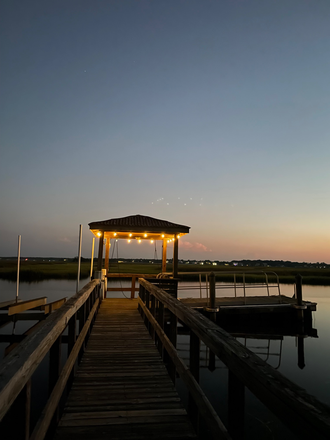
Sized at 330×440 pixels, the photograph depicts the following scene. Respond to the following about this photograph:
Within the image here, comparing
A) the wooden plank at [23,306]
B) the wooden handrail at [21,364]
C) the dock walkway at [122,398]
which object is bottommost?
the wooden plank at [23,306]

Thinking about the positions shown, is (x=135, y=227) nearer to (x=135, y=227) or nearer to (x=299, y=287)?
(x=135, y=227)

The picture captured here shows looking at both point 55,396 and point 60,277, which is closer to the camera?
point 55,396

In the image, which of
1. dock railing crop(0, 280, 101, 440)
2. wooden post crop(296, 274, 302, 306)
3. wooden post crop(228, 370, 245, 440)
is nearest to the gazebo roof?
wooden post crop(296, 274, 302, 306)

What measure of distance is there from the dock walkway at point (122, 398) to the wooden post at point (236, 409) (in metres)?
1.12

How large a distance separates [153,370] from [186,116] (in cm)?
1371

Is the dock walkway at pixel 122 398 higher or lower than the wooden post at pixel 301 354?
higher

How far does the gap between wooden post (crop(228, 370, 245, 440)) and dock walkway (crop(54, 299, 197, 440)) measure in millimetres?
1119

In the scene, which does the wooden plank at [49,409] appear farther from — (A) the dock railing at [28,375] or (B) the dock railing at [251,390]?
(B) the dock railing at [251,390]

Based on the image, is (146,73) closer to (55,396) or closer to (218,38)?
(218,38)

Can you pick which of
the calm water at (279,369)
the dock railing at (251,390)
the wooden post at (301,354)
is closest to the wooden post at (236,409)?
the dock railing at (251,390)

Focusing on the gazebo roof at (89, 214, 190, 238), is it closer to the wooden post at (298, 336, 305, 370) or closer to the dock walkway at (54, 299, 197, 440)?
the wooden post at (298, 336, 305, 370)

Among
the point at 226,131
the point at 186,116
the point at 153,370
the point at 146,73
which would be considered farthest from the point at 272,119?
the point at 153,370

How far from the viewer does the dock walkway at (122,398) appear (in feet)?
8.14

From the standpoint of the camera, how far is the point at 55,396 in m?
2.20
